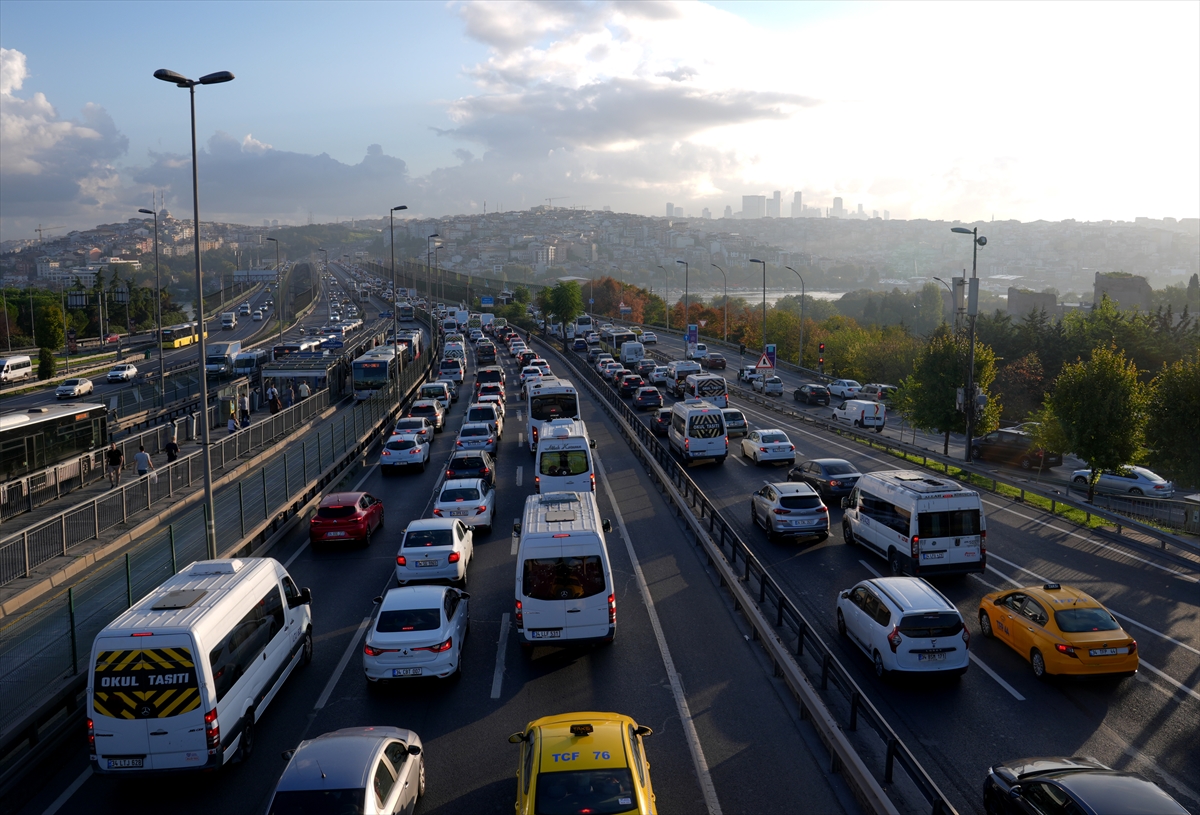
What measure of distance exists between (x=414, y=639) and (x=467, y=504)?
8.93 metres

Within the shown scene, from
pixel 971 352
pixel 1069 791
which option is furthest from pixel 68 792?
pixel 971 352

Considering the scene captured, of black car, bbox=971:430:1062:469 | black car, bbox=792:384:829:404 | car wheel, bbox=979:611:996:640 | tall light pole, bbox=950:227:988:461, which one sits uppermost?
tall light pole, bbox=950:227:988:461

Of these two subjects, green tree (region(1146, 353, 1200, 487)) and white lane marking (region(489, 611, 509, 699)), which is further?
green tree (region(1146, 353, 1200, 487))

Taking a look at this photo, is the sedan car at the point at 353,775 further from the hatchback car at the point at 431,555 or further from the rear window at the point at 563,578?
the hatchback car at the point at 431,555

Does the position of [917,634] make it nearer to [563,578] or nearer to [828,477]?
[563,578]

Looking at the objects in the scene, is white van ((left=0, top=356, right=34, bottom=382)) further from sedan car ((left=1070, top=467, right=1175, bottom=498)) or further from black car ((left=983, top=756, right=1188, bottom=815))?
sedan car ((left=1070, top=467, right=1175, bottom=498))

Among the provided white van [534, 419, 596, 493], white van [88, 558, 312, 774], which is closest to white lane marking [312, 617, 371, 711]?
white van [88, 558, 312, 774]

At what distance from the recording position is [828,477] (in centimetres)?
2475

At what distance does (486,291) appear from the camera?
174875mm

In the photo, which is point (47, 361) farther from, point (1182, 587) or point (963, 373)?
point (1182, 587)

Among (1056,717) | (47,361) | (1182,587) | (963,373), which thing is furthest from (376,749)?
(47,361)

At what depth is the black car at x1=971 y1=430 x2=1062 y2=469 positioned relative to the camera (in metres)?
42.2

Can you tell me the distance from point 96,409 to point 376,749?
28.7 m

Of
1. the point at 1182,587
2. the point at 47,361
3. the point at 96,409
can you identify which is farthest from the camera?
the point at 47,361
